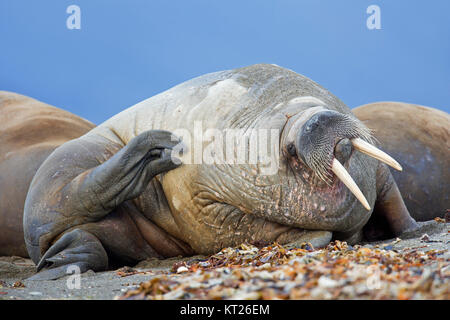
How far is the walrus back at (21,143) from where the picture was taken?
22.9 ft

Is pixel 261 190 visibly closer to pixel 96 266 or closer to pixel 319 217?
pixel 319 217

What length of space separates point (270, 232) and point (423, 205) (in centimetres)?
230

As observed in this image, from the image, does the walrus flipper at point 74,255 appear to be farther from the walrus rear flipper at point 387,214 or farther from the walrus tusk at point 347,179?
the walrus rear flipper at point 387,214

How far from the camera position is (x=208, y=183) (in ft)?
16.5

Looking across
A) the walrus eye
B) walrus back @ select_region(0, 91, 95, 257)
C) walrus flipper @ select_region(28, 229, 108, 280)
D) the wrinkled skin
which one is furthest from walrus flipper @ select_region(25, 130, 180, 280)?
the wrinkled skin

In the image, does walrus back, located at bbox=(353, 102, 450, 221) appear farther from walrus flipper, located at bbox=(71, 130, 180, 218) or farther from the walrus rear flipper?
walrus flipper, located at bbox=(71, 130, 180, 218)

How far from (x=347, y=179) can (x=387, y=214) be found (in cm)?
164

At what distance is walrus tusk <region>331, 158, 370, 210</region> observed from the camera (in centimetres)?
416

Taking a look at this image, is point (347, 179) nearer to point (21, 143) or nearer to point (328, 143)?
point (328, 143)

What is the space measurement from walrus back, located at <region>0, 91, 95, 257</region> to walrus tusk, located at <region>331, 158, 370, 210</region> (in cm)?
398

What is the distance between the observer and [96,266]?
5074mm
